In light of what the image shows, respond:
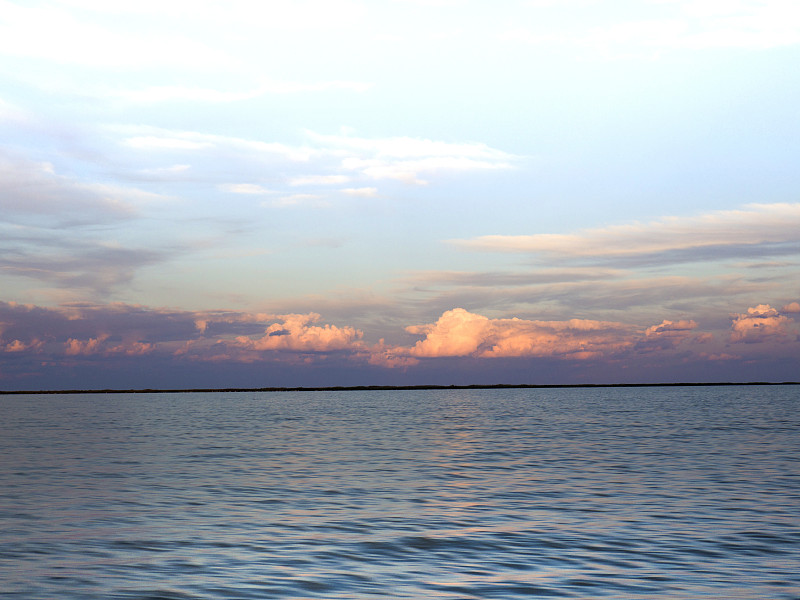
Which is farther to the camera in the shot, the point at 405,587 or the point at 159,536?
the point at 159,536

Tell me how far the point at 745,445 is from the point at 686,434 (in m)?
12.3

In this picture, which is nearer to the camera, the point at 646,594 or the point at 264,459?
the point at 646,594

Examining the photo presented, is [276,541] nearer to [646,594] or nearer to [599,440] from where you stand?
[646,594]

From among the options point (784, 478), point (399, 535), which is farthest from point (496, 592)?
point (784, 478)

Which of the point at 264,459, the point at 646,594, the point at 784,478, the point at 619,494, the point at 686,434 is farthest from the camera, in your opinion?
the point at 686,434

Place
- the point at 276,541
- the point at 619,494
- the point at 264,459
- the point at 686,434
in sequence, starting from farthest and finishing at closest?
1. the point at 686,434
2. the point at 264,459
3. the point at 619,494
4. the point at 276,541

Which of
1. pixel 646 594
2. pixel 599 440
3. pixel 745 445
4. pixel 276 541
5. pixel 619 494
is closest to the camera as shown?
pixel 646 594

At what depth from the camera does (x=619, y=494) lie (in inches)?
1163

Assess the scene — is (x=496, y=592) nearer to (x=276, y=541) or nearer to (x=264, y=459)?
(x=276, y=541)

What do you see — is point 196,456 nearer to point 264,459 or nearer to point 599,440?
point 264,459

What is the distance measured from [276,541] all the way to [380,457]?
2509 cm

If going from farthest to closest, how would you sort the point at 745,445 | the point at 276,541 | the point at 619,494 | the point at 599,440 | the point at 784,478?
the point at 599,440 → the point at 745,445 → the point at 784,478 → the point at 619,494 → the point at 276,541

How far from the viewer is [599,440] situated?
2319 inches

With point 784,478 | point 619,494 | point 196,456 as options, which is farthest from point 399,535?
point 196,456
